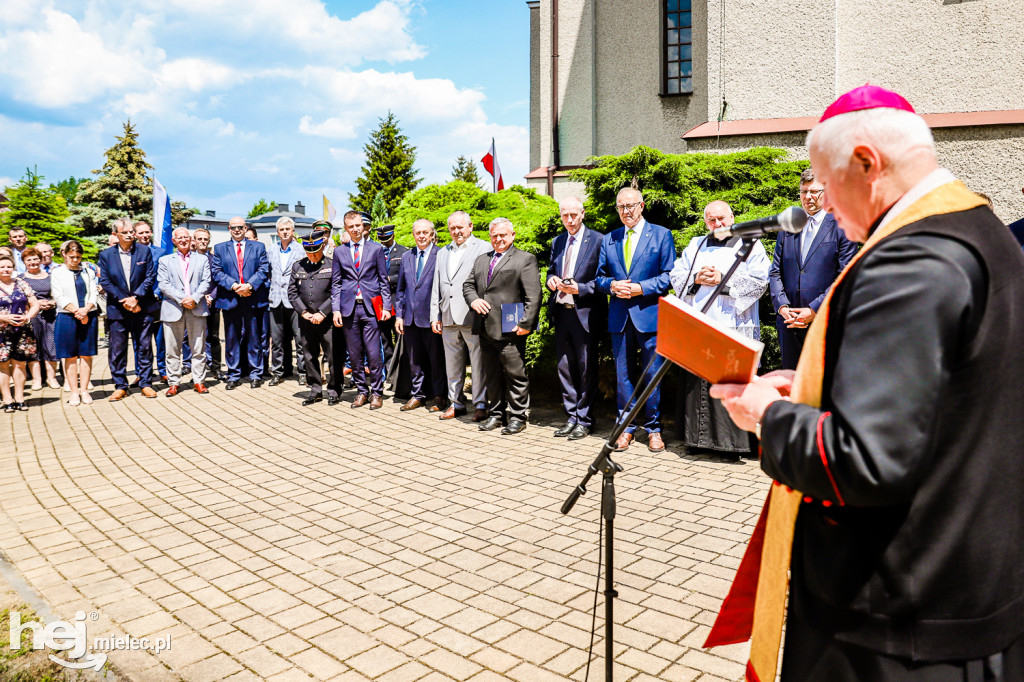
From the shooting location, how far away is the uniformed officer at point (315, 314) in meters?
10.1

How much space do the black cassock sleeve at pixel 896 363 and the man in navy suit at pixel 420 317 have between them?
8106mm

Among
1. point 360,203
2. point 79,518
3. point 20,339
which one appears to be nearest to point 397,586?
point 79,518

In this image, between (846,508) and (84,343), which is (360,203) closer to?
(84,343)

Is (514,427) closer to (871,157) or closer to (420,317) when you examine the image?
(420,317)

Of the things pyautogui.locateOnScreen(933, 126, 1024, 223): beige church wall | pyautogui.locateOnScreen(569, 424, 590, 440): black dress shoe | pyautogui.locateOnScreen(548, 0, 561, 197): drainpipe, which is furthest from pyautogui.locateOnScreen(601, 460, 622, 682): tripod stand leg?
pyautogui.locateOnScreen(548, 0, 561, 197): drainpipe

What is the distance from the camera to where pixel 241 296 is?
11.6 meters

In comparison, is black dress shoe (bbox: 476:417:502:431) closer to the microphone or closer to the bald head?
the microphone

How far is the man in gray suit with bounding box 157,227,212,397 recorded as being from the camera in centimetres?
1078

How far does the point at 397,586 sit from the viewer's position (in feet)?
13.9

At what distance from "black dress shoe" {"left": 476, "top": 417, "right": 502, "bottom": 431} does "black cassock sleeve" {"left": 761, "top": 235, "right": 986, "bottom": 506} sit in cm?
707

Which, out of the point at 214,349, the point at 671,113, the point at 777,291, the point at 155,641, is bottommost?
the point at 155,641

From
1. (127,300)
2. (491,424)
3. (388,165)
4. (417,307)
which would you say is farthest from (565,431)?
(388,165)

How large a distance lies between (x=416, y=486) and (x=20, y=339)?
711 cm

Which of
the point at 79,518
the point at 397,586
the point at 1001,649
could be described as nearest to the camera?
the point at 1001,649
